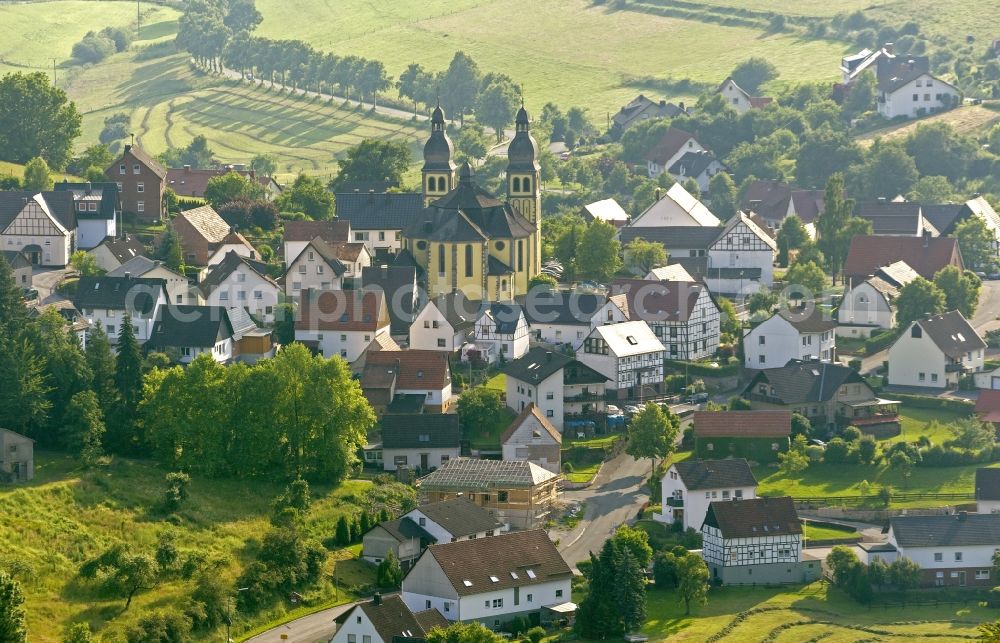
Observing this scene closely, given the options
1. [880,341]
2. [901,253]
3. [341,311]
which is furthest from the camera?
[901,253]

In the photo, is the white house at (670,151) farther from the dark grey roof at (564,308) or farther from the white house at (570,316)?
the white house at (570,316)

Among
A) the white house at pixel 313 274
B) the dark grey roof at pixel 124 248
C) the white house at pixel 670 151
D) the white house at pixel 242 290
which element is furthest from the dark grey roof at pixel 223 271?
the white house at pixel 670 151

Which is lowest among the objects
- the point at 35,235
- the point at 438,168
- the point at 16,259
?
the point at 16,259

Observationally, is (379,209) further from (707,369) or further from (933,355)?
(933,355)

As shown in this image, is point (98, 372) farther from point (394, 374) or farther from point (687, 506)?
point (687, 506)

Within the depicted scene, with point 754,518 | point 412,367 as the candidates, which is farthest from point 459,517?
point 412,367

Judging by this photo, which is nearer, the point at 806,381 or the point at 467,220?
the point at 806,381

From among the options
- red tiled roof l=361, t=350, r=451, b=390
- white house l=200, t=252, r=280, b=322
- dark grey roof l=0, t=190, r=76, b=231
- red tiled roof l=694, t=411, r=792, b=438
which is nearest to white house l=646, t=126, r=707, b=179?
dark grey roof l=0, t=190, r=76, b=231

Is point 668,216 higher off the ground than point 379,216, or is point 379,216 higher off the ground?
point 668,216
